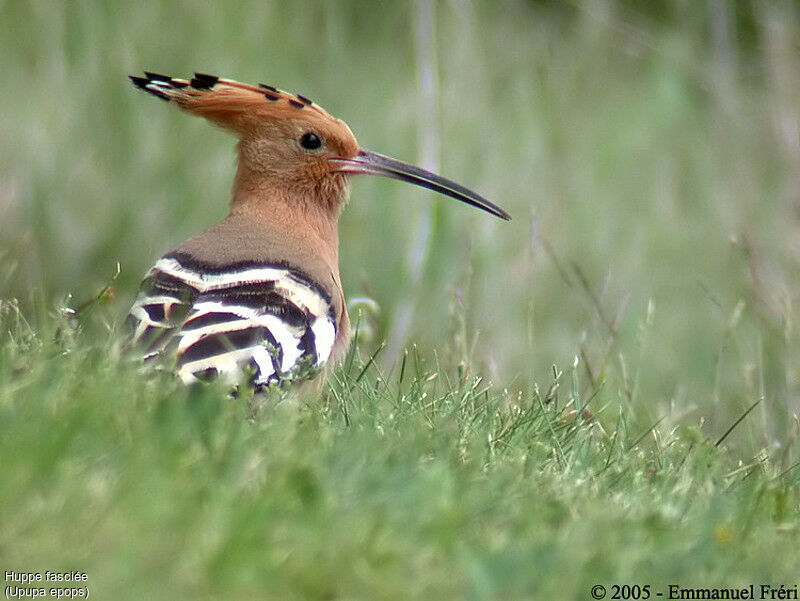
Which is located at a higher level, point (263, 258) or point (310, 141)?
point (310, 141)

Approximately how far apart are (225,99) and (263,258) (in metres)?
0.63

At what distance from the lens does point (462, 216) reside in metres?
5.76

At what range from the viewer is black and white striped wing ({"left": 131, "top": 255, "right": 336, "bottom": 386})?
2.71 m

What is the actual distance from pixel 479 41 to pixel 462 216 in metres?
1.12

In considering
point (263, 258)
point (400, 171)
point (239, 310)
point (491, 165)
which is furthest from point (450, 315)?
point (491, 165)

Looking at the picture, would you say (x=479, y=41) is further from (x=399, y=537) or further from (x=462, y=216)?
(x=399, y=537)

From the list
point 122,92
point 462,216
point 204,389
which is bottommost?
point 462,216

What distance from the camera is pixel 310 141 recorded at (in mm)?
3688

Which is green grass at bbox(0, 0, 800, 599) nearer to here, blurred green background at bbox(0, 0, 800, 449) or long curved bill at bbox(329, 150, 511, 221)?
blurred green background at bbox(0, 0, 800, 449)

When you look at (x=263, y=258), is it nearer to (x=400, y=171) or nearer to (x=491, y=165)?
(x=400, y=171)

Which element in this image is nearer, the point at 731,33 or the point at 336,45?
the point at 336,45

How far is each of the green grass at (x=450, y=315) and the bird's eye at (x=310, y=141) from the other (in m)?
0.41

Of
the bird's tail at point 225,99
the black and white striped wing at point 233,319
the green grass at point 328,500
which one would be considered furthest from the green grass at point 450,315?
the bird's tail at point 225,99

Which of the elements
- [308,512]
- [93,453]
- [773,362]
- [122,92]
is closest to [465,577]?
[308,512]
